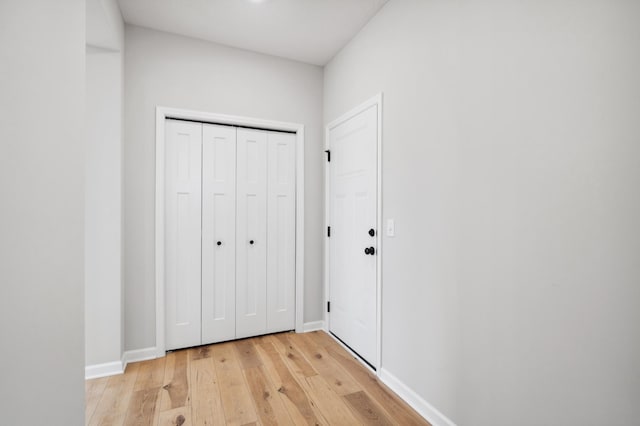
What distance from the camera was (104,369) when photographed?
2178 mm

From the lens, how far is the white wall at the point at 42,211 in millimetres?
790

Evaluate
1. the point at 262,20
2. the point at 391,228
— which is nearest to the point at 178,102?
the point at 262,20

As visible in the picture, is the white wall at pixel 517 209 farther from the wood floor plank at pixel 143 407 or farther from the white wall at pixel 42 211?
the white wall at pixel 42 211

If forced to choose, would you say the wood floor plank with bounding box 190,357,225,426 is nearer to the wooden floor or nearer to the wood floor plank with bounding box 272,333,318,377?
the wooden floor

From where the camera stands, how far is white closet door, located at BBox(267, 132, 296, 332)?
293 cm

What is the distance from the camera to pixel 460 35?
1.57 meters

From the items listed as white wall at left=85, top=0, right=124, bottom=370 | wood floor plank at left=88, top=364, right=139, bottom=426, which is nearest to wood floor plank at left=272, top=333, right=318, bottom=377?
wood floor plank at left=88, top=364, right=139, bottom=426

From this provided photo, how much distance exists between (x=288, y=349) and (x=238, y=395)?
2.37 feet

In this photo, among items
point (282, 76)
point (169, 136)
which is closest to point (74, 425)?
point (169, 136)

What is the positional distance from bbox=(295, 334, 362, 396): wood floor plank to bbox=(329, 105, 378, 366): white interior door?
239mm

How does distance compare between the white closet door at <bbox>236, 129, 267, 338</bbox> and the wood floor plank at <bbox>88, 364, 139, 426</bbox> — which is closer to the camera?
the wood floor plank at <bbox>88, 364, 139, 426</bbox>

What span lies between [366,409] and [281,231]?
169 cm

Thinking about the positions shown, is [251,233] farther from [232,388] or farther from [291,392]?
[291,392]

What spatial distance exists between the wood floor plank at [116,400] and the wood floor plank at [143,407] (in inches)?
1.3
